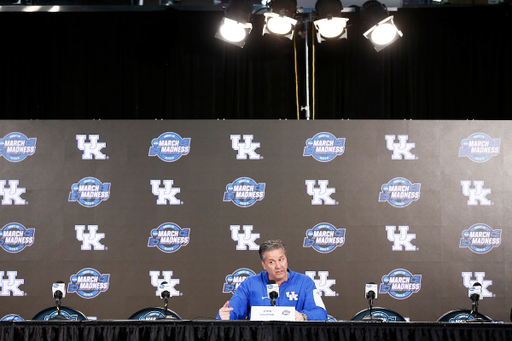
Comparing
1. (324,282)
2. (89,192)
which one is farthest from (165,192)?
(324,282)

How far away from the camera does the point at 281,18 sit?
4.68 meters

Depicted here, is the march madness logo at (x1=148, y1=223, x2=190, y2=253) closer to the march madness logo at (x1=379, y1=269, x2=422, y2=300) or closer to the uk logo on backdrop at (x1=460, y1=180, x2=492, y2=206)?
the march madness logo at (x1=379, y1=269, x2=422, y2=300)

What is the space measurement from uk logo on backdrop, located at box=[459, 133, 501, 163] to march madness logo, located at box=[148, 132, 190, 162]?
2.99m

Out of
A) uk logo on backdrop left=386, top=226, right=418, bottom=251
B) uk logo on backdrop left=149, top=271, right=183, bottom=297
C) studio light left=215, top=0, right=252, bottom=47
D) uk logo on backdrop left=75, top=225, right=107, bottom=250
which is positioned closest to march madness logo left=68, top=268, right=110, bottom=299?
uk logo on backdrop left=75, top=225, right=107, bottom=250

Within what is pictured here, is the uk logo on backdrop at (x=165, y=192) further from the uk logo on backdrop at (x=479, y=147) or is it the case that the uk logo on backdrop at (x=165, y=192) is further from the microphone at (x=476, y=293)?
the uk logo on backdrop at (x=479, y=147)

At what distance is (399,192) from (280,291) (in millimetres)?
2240

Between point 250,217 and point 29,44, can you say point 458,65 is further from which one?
point 29,44

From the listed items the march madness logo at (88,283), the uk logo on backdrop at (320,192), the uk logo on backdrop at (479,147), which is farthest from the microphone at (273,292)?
the uk logo on backdrop at (479,147)

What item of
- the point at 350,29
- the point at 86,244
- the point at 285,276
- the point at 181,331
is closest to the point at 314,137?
the point at 350,29

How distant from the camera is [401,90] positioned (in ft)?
18.0

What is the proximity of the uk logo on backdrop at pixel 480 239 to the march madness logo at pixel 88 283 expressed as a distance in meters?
3.79

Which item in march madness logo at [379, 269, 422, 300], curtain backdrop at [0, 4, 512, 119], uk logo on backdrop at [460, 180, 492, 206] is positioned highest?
curtain backdrop at [0, 4, 512, 119]

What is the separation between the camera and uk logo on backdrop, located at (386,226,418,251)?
15.6 feet

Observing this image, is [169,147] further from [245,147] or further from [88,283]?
[88,283]
